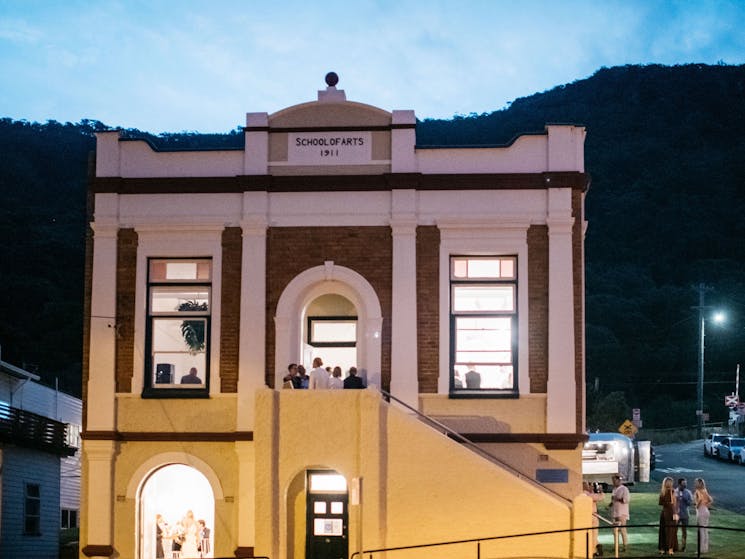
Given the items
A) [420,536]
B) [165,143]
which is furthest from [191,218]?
[165,143]

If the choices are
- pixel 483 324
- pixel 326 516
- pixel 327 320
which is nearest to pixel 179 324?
pixel 327 320

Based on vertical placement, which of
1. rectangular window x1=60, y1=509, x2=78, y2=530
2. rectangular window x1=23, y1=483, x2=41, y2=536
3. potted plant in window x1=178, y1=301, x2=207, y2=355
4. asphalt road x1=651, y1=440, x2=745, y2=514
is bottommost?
rectangular window x1=60, y1=509, x2=78, y2=530

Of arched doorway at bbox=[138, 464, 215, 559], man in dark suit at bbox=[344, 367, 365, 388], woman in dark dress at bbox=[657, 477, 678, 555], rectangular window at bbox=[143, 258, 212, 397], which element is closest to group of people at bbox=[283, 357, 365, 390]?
man in dark suit at bbox=[344, 367, 365, 388]

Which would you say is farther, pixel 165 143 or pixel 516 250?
pixel 165 143

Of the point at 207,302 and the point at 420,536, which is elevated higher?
the point at 207,302

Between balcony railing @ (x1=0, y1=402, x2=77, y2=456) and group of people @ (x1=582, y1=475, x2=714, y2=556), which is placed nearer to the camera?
group of people @ (x1=582, y1=475, x2=714, y2=556)

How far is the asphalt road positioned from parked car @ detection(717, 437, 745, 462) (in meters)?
0.34

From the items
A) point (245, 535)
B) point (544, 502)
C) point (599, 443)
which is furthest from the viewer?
point (599, 443)

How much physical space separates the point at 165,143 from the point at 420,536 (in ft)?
273

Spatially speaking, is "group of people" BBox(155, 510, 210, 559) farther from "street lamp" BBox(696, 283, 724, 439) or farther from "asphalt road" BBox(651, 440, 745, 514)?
"street lamp" BBox(696, 283, 724, 439)

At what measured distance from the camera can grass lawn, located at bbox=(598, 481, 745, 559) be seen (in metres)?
24.1

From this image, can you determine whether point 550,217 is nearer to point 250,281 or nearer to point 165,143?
point 250,281

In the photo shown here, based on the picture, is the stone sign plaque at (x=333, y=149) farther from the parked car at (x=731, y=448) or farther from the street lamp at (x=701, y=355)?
the street lamp at (x=701, y=355)

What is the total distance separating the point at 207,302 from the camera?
78.2ft
